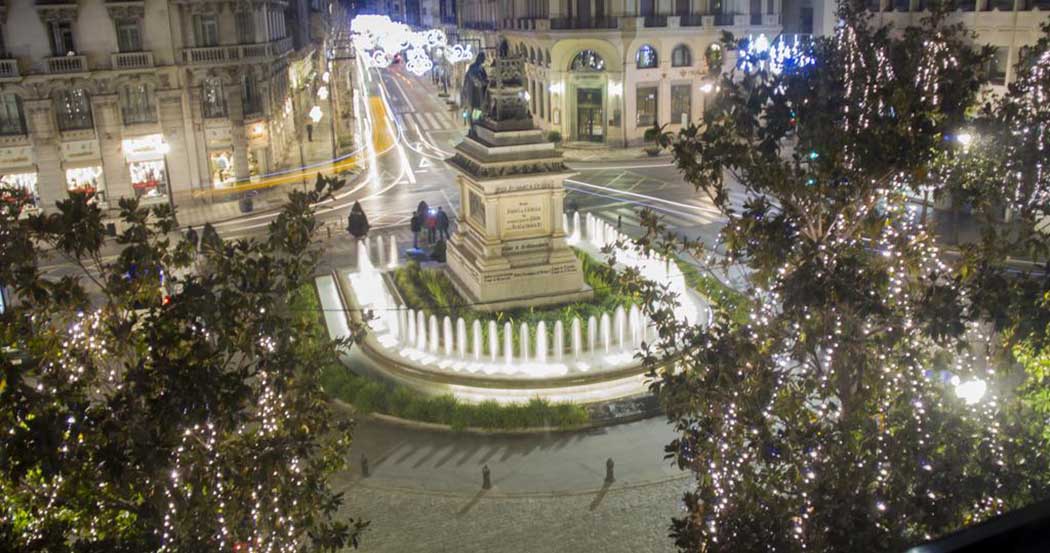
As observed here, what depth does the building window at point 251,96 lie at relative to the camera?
1801 inches

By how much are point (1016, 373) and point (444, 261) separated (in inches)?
787

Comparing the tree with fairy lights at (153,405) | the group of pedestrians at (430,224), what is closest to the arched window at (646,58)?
the group of pedestrians at (430,224)

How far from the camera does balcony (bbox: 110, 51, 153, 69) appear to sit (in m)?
40.8

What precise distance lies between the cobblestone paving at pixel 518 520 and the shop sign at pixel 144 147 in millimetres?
30932

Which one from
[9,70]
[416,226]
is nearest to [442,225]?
[416,226]

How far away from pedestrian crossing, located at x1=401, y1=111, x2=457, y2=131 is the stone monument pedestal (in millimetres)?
46335

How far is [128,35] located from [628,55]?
28.3m

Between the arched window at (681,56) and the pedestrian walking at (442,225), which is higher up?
the arched window at (681,56)

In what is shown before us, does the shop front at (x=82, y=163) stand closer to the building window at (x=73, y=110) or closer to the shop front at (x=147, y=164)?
the building window at (x=73, y=110)

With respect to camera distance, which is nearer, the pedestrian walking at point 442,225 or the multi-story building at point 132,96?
the pedestrian walking at point 442,225

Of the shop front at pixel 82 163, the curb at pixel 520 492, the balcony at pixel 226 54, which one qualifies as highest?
the balcony at pixel 226 54

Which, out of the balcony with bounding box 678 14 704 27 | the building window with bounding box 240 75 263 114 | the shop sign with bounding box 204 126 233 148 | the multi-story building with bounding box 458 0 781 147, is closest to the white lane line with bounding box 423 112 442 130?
the multi-story building with bounding box 458 0 781 147

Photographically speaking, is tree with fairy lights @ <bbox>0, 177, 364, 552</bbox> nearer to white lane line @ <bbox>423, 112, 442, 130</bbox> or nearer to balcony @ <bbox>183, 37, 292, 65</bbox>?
balcony @ <bbox>183, 37, 292, 65</bbox>

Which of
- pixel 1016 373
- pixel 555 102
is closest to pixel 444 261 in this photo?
pixel 1016 373
